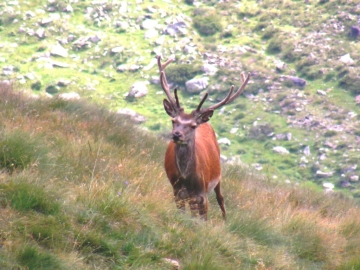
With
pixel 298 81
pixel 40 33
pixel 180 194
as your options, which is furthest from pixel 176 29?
pixel 180 194

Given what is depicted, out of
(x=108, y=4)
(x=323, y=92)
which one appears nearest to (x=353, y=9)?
(x=323, y=92)

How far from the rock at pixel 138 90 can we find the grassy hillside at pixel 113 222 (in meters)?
23.6

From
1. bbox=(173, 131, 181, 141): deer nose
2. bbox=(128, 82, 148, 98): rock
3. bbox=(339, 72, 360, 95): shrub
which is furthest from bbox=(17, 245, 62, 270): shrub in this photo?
bbox=(339, 72, 360, 95): shrub

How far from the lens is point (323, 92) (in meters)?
34.1

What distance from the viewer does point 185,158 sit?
22.6 feet

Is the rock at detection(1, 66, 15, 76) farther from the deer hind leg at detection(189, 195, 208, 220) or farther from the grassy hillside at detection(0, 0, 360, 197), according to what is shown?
the deer hind leg at detection(189, 195, 208, 220)

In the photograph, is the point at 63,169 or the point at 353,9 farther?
the point at 353,9

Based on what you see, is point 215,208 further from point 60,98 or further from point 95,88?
point 95,88

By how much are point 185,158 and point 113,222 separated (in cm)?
162

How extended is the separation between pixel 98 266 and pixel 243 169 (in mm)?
7634

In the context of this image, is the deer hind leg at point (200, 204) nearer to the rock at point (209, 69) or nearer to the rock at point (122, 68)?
the rock at point (122, 68)

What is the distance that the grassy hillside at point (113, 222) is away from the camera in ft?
16.4

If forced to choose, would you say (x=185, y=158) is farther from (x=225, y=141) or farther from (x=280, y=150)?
(x=280, y=150)

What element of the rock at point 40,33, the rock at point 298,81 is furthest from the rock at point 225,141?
the rock at point 40,33
